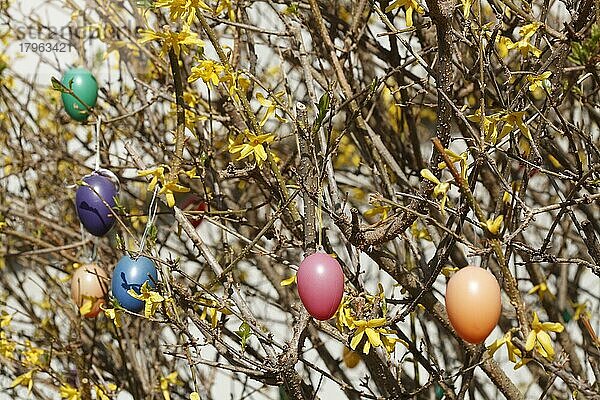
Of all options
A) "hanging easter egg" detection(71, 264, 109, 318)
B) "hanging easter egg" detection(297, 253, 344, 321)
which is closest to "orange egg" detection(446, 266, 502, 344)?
"hanging easter egg" detection(297, 253, 344, 321)

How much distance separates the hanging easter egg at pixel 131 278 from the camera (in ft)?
7.11

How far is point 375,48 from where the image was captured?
2889 millimetres

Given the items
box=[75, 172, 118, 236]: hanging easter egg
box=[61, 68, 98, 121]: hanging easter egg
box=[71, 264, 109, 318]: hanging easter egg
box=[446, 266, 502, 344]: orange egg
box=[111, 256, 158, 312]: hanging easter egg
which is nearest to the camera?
box=[446, 266, 502, 344]: orange egg

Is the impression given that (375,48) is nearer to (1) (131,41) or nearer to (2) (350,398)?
(1) (131,41)

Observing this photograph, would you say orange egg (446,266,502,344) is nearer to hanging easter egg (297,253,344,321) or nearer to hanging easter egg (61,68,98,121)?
hanging easter egg (297,253,344,321)

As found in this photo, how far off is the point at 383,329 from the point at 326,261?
0.25 meters

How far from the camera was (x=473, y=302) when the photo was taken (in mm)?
1651

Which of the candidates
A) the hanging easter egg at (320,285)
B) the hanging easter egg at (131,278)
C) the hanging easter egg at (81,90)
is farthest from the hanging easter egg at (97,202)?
the hanging easter egg at (320,285)

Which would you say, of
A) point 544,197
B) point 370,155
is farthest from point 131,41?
point 544,197

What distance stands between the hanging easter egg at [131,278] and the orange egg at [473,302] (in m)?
0.82

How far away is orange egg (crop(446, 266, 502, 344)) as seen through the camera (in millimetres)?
1651

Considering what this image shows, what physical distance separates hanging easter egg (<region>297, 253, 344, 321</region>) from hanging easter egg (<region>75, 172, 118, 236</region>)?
0.87 m

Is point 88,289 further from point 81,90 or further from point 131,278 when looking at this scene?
point 81,90

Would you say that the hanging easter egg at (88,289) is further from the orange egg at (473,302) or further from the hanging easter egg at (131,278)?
the orange egg at (473,302)
